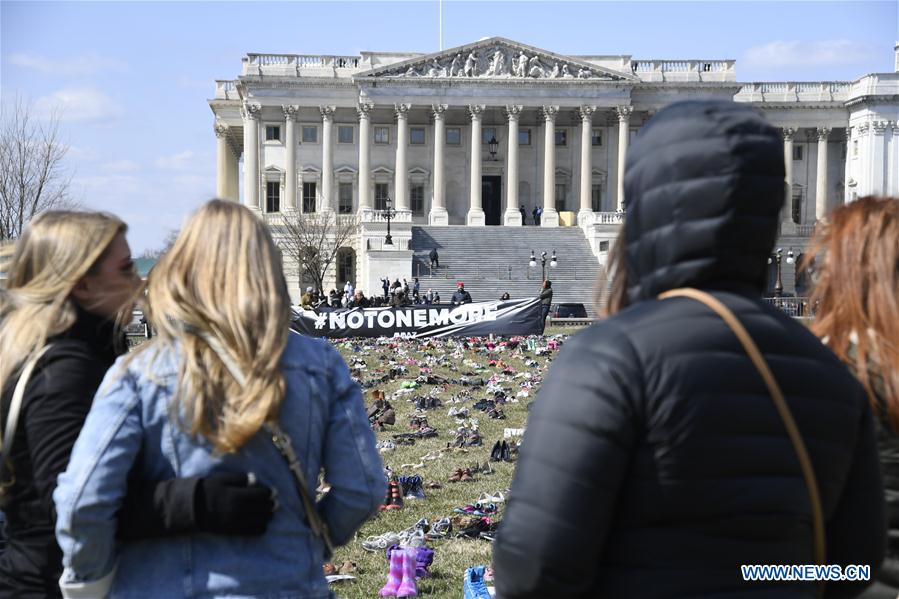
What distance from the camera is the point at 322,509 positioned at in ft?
11.8

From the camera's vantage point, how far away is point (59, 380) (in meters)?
3.64

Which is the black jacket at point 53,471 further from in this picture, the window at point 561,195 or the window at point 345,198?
the window at point 561,195

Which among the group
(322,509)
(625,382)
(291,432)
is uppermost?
(625,382)

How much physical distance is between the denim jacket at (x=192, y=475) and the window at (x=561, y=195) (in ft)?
241

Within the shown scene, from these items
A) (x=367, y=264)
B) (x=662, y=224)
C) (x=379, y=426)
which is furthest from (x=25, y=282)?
(x=367, y=264)

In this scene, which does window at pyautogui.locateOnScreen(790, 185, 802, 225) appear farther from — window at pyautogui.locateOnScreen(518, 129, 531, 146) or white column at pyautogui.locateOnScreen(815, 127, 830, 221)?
window at pyautogui.locateOnScreen(518, 129, 531, 146)

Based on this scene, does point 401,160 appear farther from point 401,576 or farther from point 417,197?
point 401,576

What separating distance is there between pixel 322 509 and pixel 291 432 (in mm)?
327

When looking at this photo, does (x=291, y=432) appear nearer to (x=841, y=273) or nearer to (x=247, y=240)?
(x=247, y=240)

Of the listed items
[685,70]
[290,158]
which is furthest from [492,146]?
[685,70]

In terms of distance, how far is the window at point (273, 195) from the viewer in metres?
75.6

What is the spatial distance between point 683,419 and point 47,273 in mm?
2453

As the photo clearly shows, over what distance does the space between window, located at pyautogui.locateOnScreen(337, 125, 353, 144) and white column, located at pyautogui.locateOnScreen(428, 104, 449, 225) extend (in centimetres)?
646

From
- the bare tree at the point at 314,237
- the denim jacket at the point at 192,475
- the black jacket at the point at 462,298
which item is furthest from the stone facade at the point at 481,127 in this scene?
the denim jacket at the point at 192,475
